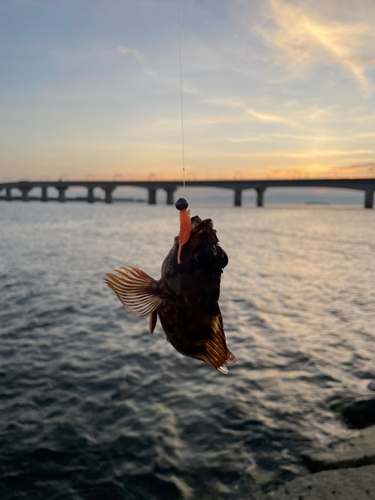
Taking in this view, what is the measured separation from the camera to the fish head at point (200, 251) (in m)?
2.77

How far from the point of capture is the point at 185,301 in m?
3.00

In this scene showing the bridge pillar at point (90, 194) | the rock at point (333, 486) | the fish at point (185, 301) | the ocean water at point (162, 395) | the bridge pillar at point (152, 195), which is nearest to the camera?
the fish at point (185, 301)

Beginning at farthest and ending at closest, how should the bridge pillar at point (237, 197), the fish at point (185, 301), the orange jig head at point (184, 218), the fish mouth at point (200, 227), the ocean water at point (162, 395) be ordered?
the bridge pillar at point (237, 197)
the ocean water at point (162, 395)
the fish at point (185, 301)
the fish mouth at point (200, 227)
the orange jig head at point (184, 218)

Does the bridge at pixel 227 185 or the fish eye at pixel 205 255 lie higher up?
the bridge at pixel 227 185

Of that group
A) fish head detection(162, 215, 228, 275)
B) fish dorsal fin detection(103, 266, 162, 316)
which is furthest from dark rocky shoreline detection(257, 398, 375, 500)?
fish head detection(162, 215, 228, 275)

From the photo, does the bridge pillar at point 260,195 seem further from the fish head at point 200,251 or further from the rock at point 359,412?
the fish head at point 200,251

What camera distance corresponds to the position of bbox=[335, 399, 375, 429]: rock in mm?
8578

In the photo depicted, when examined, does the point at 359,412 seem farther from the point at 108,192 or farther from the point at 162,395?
the point at 108,192

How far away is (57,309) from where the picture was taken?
53.6 ft

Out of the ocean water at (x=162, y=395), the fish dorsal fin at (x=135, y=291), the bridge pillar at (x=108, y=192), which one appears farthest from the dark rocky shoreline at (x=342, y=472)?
the bridge pillar at (x=108, y=192)

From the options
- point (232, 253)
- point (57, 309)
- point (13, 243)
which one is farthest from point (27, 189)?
point (57, 309)

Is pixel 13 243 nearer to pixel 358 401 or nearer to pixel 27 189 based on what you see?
pixel 358 401

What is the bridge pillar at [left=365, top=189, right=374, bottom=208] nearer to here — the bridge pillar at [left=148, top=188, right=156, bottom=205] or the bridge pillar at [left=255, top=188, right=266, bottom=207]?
the bridge pillar at [left=255, top=188, right=266, bottom=207]

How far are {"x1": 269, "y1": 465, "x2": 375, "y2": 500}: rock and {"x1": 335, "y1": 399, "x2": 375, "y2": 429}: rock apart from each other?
6.29 ft
